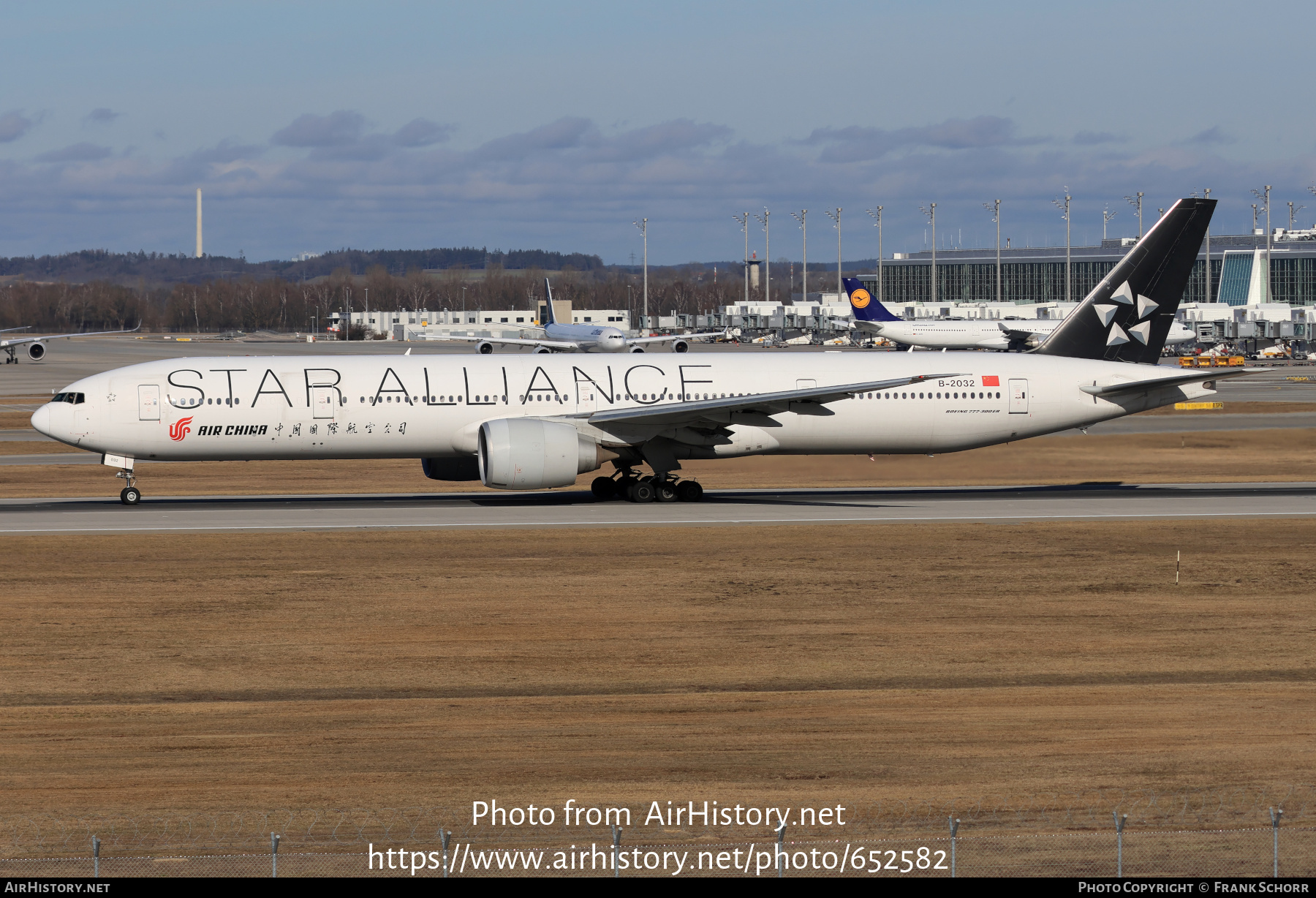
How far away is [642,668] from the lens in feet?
69.6

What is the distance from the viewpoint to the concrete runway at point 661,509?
118 ft

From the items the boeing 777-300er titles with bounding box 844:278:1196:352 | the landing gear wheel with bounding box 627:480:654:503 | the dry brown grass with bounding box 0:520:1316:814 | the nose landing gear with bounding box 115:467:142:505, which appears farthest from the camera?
the boeing 777-300er titles with bounding box 844:278:1196:352

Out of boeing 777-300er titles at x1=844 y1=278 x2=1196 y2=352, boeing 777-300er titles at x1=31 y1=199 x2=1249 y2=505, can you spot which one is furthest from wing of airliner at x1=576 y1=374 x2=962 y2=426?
boeing 777-300er titles at x1=844 y1=278 x2=1196 y2=352

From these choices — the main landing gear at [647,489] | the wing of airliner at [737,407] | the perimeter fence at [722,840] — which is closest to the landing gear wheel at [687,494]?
the main landing gear at [647,489]

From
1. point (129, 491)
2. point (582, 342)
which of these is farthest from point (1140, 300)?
point (582, 342)

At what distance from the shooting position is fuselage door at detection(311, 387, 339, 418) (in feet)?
127

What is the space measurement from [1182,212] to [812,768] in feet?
110

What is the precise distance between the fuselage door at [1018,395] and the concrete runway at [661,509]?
2646 millimetres

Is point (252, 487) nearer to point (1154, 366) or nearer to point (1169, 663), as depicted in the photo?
point (1154, 366)

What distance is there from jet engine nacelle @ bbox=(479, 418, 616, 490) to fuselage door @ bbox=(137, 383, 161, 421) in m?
9.09

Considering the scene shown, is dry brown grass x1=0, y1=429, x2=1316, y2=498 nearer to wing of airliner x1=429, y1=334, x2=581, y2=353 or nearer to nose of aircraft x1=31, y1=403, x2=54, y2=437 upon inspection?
nose of aircraft x1=31, y1=403, x2=54, y2=437

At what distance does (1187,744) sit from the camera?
17.1 meters

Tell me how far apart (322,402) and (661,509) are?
9788 millimetres
